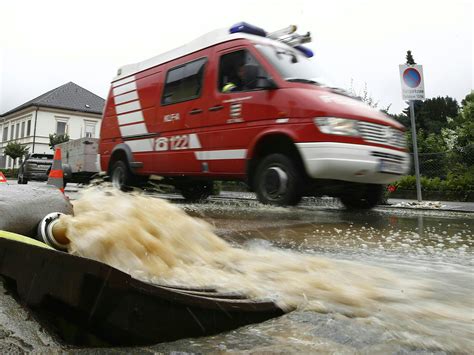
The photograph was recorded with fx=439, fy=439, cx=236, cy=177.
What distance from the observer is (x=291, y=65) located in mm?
5234

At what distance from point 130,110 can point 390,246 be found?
5614mm

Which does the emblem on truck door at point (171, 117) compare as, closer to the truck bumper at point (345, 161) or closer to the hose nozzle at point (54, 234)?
the truck bumper at point (345, 161)

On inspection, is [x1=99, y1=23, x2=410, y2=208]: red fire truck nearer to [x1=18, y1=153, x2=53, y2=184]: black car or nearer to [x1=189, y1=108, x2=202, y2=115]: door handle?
[x1=189, y1=108, x2=202, y2=115]: door handle

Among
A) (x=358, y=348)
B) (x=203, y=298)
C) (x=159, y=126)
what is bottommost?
(x=358, y=348)

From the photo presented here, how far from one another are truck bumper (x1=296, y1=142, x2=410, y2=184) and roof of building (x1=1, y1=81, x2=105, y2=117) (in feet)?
149

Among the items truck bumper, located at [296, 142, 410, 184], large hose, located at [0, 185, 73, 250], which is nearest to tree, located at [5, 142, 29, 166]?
truck bumper, located at [296, 142, 410, 184]

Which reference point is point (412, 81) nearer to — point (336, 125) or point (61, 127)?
point (336, 125)

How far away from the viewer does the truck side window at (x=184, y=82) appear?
6031 mm

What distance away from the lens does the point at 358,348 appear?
110 cm

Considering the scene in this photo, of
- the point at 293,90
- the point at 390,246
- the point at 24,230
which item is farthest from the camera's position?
the point at 293,90

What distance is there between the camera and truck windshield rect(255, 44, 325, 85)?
504 cm

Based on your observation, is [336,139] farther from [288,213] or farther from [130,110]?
[130,110]

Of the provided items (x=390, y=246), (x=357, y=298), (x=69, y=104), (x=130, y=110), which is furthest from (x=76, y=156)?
(x=69, y=104)

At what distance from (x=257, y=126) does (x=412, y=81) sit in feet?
17.1
